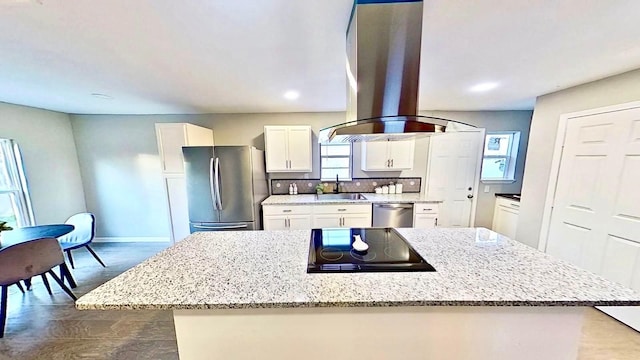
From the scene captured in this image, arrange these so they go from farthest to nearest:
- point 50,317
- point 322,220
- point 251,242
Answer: point 322,220
point 50,317
point 251,242

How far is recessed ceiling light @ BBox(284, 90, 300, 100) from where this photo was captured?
263 centimetres

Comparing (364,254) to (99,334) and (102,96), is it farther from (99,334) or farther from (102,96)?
(102,96)

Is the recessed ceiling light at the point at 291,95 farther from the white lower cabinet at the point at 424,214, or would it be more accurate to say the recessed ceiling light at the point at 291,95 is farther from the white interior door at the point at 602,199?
the white interior door at the point at 602,199

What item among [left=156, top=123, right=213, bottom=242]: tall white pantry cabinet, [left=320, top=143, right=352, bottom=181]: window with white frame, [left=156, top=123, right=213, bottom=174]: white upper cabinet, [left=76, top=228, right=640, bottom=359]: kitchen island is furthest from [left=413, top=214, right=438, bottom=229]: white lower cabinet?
[left=156, top=123, right=213, bottom=174]: white upper cabinet

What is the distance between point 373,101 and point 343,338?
4.25 ft

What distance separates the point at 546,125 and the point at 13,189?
23.4 feet

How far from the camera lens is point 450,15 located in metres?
1.23

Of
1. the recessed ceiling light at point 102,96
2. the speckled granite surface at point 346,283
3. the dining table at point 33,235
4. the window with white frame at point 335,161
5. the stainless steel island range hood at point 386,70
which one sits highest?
the recessed ceiling light at point 102,96

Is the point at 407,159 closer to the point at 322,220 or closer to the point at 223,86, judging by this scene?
the point at 322,220

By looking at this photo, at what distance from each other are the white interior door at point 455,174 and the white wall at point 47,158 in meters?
6.04

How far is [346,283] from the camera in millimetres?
1104

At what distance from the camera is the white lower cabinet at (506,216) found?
10.9 ft

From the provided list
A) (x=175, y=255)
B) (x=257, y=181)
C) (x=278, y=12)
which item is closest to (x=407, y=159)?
(x=257, y=181)

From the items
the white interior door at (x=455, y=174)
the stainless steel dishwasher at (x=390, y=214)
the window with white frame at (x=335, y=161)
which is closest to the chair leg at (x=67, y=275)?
the window with white frame at (x=335, y=161)
